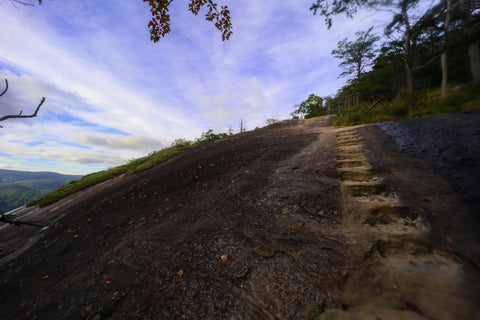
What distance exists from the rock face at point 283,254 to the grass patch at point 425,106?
7.40 ft

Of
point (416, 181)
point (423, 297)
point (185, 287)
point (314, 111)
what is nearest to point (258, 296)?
point (185, 287)

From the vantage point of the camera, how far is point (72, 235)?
14.2 feet

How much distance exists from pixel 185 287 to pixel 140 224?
241 centimetres

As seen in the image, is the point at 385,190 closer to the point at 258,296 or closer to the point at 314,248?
the point at 314,248

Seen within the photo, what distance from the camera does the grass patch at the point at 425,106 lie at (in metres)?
4.47

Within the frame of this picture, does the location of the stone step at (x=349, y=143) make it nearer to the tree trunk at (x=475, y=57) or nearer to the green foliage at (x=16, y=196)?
the tree trunk at (x=475, y=57)

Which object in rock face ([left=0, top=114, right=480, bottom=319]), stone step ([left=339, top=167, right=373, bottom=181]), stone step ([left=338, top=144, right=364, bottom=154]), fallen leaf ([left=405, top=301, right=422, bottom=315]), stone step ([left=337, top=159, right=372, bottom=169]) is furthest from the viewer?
stone step ([left=338, top=144, right=364, bottom=154])

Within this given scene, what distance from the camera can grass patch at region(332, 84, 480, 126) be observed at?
4.47 metres

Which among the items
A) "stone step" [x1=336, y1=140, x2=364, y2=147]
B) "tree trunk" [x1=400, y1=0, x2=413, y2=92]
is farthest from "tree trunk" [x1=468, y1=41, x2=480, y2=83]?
"stone step" [x1=336, y1=140, x2=364, y2=147]

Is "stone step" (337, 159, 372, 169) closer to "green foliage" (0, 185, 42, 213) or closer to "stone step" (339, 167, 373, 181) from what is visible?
"stone step" (339, 167, 373, 181)

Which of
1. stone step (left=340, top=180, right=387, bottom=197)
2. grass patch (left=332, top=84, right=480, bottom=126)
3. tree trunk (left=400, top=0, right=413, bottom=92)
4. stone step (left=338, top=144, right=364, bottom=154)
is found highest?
tree trunk (left=400, top=0, right=413, bottom=92)

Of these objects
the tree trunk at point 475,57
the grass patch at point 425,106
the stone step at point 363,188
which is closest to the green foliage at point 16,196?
the stone step at point 363,188

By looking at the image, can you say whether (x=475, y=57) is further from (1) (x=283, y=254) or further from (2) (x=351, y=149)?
(1) (x=283, y=254)

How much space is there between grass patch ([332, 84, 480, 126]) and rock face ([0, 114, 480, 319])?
225cm
